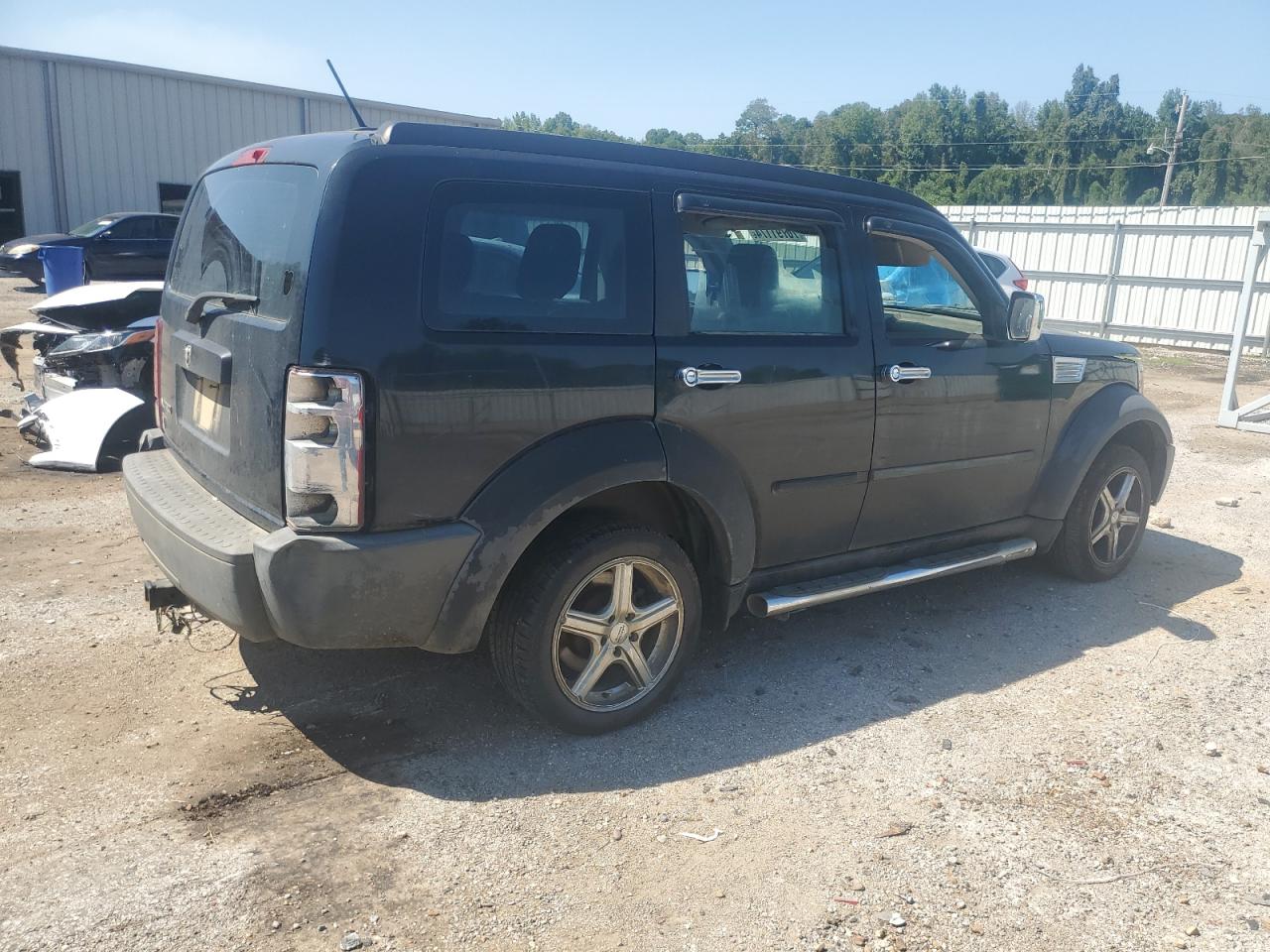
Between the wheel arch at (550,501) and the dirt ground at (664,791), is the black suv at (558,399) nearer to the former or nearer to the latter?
the wheel arch at (550,501)

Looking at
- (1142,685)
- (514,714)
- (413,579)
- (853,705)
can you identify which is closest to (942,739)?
(853,705)

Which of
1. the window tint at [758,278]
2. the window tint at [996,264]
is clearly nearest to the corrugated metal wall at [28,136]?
the window tint at [996,264]

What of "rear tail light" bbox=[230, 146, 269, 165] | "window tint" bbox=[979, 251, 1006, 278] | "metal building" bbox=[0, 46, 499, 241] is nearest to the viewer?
"rear tail light" bbox=[230, 146, 269, 165]

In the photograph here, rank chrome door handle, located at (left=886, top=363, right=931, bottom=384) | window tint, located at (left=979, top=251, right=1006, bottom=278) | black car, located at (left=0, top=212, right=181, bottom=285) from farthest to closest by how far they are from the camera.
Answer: black car, located at (left=0, top=212, right=181, bottom=285)
window tint, located at (left=979, top=251, right=1006, bottom=278)
chrome door handle, located at (left=886, top=363, right=931, bottom=384)

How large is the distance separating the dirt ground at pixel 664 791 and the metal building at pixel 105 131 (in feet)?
71.5

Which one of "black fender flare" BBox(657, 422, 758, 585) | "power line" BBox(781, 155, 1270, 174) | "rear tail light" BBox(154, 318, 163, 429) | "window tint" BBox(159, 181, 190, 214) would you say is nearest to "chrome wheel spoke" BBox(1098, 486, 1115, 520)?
"black fender flare" BBox(657, 422, 758, 585)

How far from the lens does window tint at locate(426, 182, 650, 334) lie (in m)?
3.09

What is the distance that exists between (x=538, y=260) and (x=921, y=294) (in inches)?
80.1

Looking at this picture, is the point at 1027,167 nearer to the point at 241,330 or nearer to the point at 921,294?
the point at 921,294

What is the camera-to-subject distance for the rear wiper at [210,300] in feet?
10.6

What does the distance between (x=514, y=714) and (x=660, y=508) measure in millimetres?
963

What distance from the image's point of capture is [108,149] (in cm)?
2341

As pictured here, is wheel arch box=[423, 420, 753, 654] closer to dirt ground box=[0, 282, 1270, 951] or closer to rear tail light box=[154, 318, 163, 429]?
dirt ground box=[0, 282, 1270, 951]

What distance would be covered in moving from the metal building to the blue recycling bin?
1432 cm
